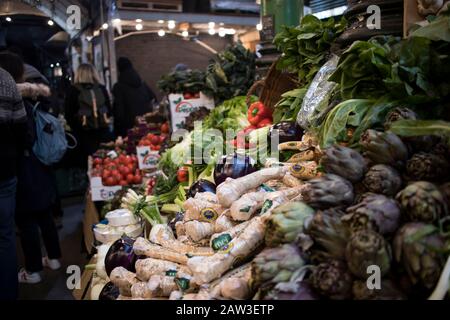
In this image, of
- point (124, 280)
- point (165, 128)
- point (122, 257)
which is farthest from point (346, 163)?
point (165, 128)

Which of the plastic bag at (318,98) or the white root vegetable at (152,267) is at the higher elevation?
the plastic bag at (318,98)

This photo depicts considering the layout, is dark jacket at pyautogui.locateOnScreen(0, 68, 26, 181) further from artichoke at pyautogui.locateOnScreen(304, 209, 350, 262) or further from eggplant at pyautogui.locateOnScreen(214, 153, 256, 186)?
artichoke at pyautogui.locateOnScreen(304, 209, 350, 262)

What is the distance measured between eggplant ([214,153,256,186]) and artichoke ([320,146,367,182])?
2.79ft

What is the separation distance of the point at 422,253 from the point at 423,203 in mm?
124

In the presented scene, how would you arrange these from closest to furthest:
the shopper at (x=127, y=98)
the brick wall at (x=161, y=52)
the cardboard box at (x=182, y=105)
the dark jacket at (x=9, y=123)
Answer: the dark jacket at (x=9, y=123) → the cardboard box at (x=182, y=105) → the shopper at (x=127, y=98) → the brick wall at (x=161, y=52)

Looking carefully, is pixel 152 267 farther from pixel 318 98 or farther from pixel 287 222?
pixel 318 98

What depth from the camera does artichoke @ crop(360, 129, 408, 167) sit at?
1.21 metres

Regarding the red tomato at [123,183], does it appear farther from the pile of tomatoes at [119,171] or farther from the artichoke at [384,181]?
the artichoke at [384,181]

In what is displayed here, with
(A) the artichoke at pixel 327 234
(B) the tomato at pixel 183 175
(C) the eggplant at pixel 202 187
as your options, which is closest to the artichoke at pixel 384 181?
(A) the artichoke at pixel 327 234

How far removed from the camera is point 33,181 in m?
4.05

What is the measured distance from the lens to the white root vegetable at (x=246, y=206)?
1.65 meters

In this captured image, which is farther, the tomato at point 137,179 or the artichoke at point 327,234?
the tomato at point 137,179

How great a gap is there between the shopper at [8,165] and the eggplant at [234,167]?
5.83ft

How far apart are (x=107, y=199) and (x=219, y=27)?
7299 mm
